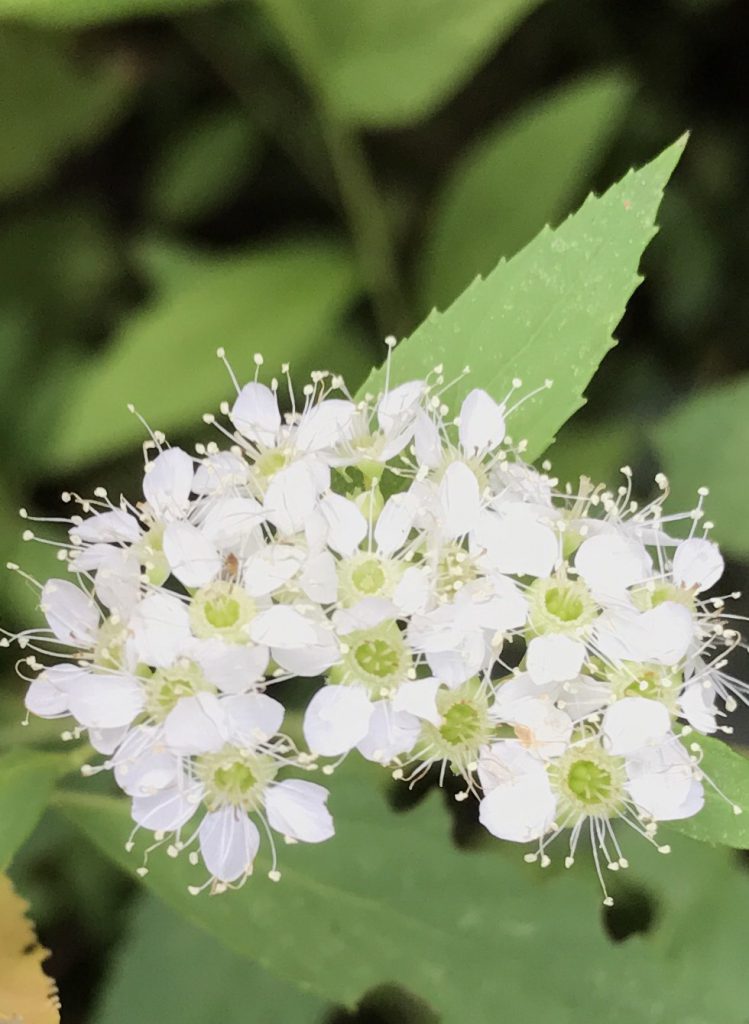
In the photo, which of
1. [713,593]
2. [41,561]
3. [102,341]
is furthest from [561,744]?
[102,341]

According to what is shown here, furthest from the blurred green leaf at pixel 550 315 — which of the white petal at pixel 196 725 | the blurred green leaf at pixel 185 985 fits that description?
the blurred green leaf at pixel 185 985

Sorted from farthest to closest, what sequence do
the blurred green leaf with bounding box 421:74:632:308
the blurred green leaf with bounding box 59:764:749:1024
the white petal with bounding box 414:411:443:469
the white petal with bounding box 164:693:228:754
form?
the blurred green leaf with bounding box 421:74:632:308 < the blurred green leaf with bounding box 59:764:749:1024 < the white petal with bounding box 414:411:443:469 < the white petal with bounding box 164:693:228:754

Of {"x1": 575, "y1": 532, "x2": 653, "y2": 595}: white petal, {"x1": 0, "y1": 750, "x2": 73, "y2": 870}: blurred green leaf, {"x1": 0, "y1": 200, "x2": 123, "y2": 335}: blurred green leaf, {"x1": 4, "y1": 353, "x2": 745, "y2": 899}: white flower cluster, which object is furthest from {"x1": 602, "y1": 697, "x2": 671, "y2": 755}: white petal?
{"x1": 0, "y1": 200, "x2": 123, "y2": 335}: blurred green leaf

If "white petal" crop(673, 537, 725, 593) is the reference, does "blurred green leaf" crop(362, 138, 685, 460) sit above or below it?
above

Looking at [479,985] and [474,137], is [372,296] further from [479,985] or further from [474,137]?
[479,985]

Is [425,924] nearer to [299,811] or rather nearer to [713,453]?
[299,811]

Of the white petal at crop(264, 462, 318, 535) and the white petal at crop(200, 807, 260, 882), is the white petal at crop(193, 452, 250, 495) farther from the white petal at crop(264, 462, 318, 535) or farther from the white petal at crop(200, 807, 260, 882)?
the white petal at crop(200, 807, 260, 882)

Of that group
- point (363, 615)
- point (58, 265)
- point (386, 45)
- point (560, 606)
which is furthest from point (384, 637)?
point (58, 265)
